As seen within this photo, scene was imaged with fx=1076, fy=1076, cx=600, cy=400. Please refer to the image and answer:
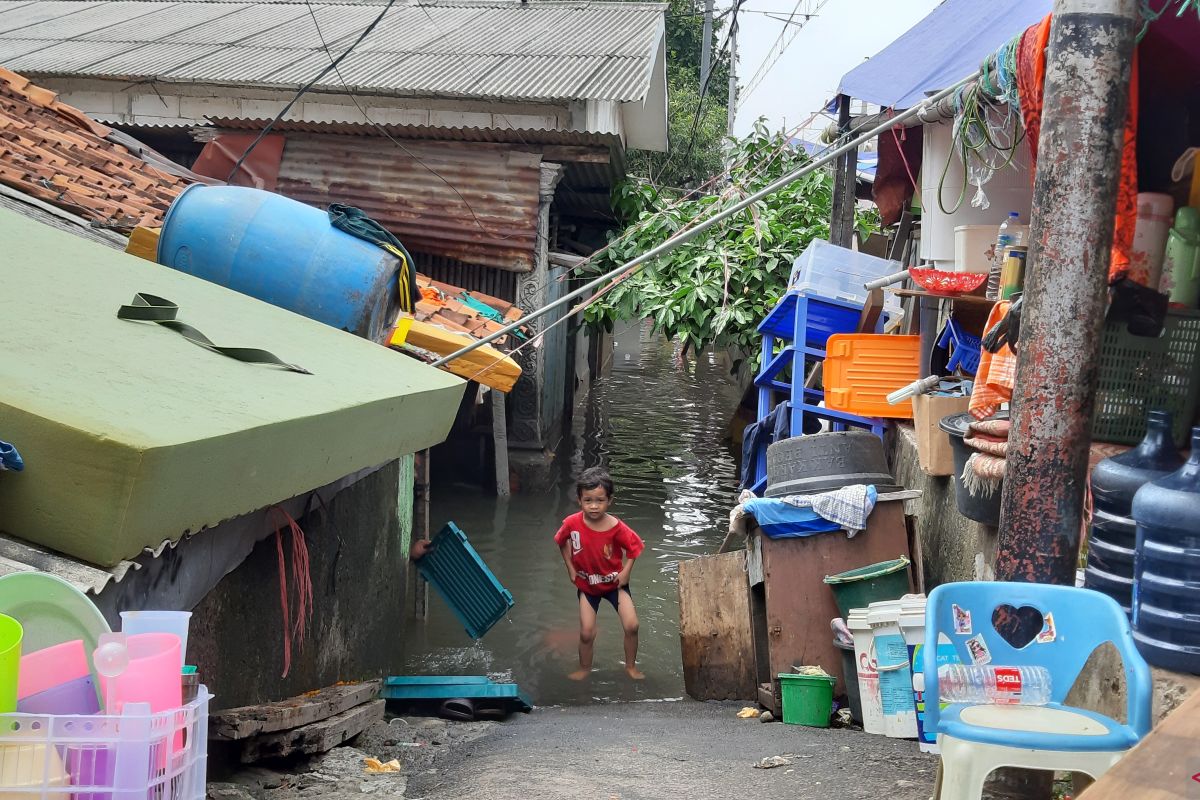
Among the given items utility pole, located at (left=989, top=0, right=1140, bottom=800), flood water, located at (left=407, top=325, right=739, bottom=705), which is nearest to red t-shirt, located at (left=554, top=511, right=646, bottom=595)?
flood water, located at (left=407, top=325, right=739, bottom=705)

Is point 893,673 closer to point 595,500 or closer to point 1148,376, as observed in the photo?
point 1148,376

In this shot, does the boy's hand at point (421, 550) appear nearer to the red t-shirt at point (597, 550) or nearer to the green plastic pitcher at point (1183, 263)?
the red t-shirt at point (597, 550)

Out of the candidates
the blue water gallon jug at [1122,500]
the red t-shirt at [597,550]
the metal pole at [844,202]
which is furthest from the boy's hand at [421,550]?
the metal pole at [844,202]

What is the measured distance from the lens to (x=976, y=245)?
702 centimetres

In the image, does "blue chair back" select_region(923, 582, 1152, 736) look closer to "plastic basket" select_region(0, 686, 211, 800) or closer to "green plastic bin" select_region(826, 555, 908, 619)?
"plastic basket" select_region(0, 686, 211, 800)

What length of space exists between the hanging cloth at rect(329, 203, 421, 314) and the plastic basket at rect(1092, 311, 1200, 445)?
143 inches

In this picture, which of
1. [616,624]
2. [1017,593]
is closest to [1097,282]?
[1017,593]

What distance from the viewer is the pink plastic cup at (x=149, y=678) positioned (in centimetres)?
214

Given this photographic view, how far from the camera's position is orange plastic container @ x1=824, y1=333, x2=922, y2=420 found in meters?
8.03

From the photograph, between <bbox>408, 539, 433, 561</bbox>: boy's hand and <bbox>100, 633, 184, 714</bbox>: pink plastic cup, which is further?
<bbox>408, 539, 433, 561</bbox>: boy's hand

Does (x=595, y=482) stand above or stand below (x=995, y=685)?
above

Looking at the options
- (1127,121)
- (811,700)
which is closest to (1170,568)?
(1127,121)

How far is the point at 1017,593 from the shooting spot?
321cm

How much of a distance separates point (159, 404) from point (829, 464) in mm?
4428
